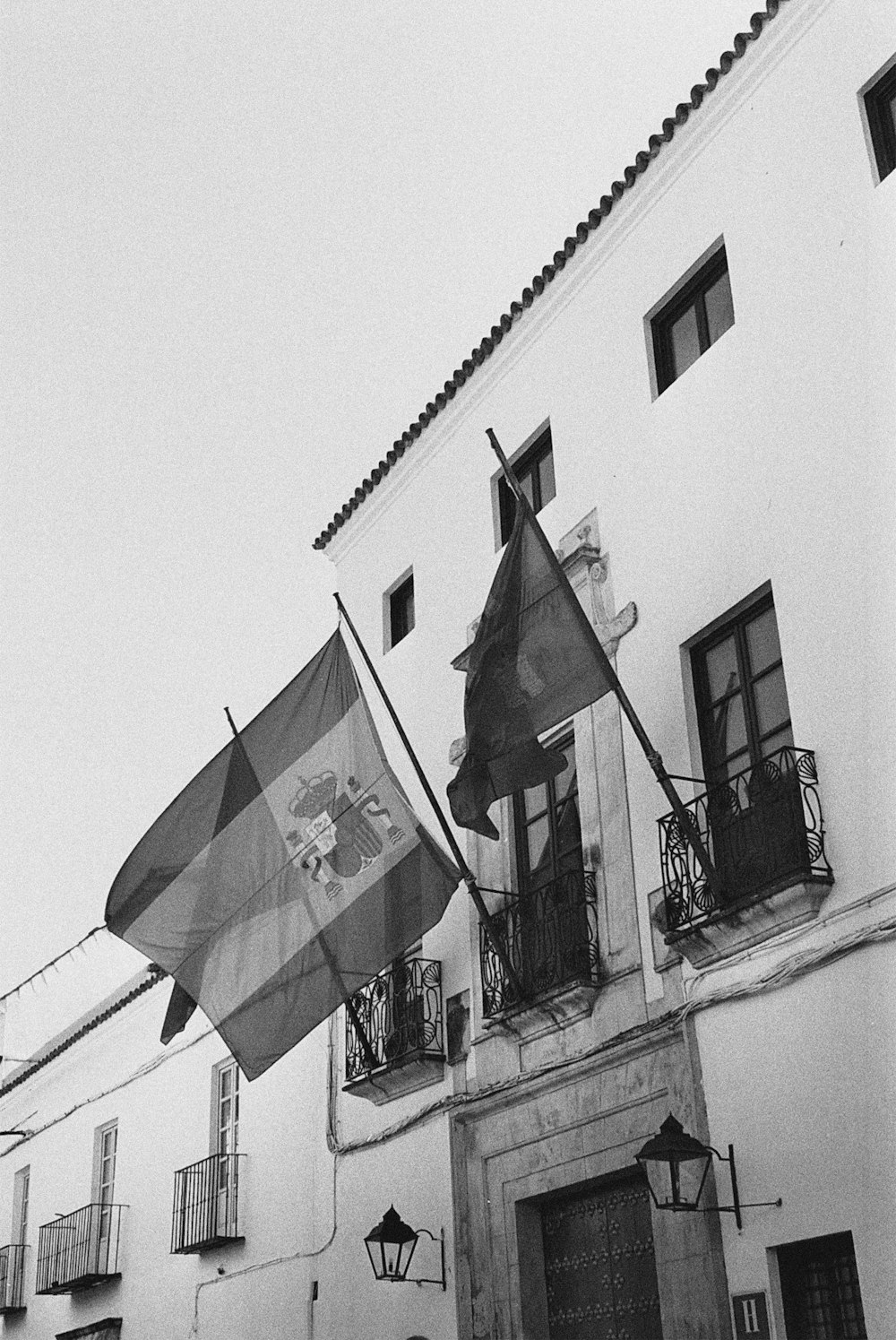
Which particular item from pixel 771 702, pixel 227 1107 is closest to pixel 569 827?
pixel 771 702

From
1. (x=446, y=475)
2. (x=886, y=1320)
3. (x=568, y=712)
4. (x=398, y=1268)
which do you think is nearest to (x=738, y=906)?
(x=568, y=712)

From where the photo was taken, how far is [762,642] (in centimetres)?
865

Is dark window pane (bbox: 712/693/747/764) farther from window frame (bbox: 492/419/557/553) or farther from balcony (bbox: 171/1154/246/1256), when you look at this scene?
balcony (bbox: 171/1154/246/1256)

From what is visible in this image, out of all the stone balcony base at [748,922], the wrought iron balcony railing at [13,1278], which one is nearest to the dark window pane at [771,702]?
the stone balcony base at [748,922]

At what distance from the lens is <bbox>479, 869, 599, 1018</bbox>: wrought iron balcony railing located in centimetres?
928

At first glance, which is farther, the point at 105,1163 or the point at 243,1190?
the point at 105,1163

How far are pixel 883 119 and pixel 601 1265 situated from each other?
658cm

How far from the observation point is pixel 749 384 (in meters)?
9.04

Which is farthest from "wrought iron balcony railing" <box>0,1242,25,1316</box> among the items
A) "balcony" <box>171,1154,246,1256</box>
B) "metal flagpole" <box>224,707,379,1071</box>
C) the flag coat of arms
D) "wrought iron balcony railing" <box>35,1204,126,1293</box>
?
the flag coat of arms

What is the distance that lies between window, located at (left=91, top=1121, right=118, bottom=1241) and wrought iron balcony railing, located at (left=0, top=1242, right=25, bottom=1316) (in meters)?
2.00

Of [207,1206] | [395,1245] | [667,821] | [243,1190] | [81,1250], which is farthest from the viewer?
[81,1250]

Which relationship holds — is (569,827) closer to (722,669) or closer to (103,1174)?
(722,669)

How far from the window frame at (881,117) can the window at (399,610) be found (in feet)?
17.9

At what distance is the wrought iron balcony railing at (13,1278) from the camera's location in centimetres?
1730
